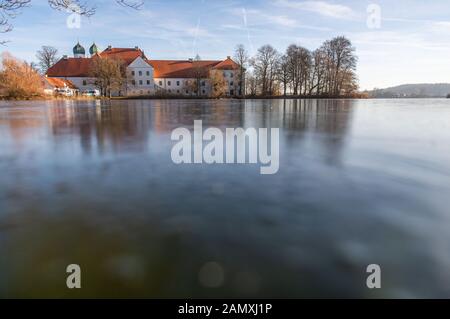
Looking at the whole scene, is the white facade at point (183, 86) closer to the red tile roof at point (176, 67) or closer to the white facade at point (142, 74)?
the red tile roof at point (176, 67)

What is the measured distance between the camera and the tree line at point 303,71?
62.2 meters

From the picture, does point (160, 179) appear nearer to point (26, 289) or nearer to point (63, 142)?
point (26, 289)

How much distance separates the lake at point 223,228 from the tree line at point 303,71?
6189 cm

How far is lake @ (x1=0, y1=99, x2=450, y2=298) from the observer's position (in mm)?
2182

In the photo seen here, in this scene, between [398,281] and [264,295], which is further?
[398,281]

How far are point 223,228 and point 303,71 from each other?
70.5 m

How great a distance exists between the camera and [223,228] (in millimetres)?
2934

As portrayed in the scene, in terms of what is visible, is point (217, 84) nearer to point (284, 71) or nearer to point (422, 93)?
point (284, 71)

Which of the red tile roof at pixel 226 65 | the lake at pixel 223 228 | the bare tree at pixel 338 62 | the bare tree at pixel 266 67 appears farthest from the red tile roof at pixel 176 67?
the lake at pixel 223 228

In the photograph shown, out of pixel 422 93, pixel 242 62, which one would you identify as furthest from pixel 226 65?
pixel 422 93

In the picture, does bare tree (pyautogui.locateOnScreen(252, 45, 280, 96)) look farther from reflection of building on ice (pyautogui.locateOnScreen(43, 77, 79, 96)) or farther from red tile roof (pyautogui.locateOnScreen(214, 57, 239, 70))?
reflection of building on ice (pyautogui.locateOnScreen(43, 77, 79, 96))

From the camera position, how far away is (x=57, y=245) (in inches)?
104
